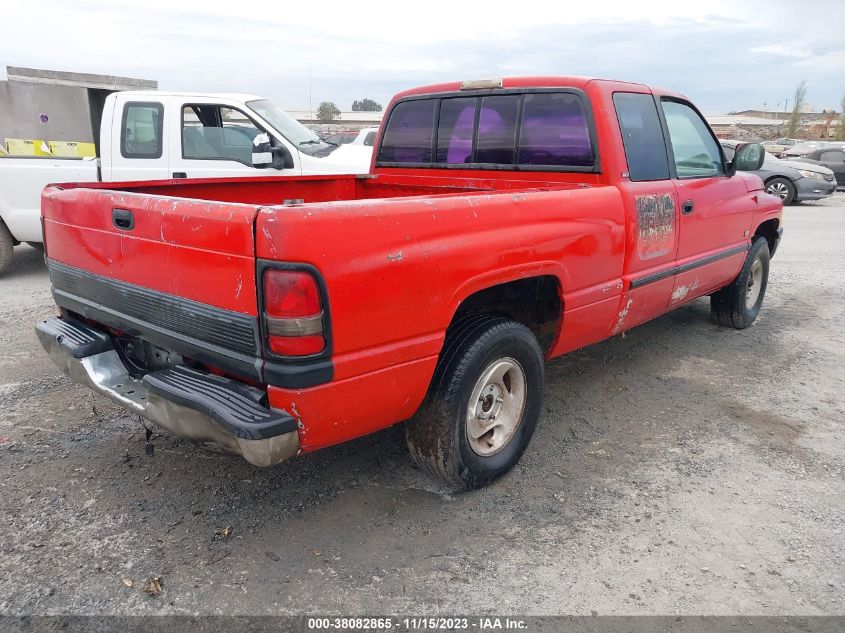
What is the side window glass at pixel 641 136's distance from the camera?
365 cm

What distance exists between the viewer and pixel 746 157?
4586 mm

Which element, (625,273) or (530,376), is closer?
(530,376)

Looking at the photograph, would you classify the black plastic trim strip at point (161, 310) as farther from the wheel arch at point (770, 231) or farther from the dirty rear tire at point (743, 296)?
the wheel arch at point (770, 231)

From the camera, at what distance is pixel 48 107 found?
1007cm

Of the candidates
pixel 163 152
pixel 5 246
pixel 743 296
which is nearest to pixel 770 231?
pixel 743 296

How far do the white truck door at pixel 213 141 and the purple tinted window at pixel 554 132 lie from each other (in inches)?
148

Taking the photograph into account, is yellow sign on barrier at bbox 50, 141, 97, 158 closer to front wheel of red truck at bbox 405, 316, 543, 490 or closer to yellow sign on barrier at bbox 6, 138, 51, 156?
yellow sign on barrier at bbox 6, 138, 51, 156

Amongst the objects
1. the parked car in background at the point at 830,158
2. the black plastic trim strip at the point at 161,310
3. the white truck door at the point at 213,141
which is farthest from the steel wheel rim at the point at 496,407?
the parked car in background at the point at 830,158

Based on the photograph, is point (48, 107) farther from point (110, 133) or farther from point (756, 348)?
point (756, 348)

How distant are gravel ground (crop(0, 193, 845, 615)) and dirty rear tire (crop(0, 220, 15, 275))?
3.38 m

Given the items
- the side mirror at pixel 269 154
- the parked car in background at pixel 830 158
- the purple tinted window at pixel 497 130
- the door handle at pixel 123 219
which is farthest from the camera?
the parked car in background at pixel 830 158

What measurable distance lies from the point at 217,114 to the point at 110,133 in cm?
110

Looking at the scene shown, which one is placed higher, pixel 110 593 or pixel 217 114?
pixel 217 114

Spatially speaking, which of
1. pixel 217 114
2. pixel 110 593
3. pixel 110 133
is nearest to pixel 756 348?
pixel 110 593
